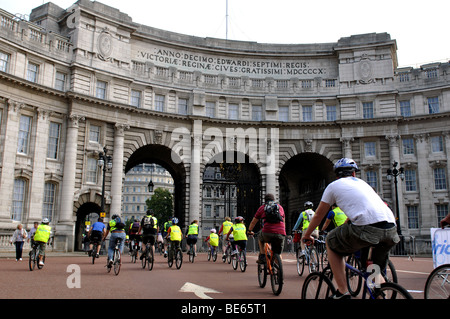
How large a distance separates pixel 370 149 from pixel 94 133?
942 inches

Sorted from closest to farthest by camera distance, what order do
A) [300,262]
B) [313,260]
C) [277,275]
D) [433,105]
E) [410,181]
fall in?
1. [277,275]
2. [313,260]
3. [300,262]
4. [410,181]
5. [433,105]

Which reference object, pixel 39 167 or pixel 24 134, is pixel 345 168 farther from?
pixel 24 134

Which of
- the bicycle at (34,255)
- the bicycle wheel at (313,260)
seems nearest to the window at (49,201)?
the bicycle at (34,255)

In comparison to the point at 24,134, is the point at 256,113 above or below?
above

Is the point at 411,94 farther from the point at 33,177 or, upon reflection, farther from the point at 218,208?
the point at 218,208

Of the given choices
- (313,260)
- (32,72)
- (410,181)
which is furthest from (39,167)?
(410,181)

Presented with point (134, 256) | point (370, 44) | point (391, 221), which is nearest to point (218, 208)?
point (370, 44)

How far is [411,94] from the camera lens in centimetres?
3784

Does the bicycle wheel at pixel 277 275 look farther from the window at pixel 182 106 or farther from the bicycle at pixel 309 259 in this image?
the window at pixel 182 106

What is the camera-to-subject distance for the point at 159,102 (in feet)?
122

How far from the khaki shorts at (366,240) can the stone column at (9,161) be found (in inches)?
1077

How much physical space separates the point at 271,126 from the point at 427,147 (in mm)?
13497

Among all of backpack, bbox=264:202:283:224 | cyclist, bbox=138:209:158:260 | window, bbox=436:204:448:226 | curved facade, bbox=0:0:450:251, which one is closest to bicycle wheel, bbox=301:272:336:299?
backpack, bbox=264:202:283:224

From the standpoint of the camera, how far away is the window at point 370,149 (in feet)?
126
